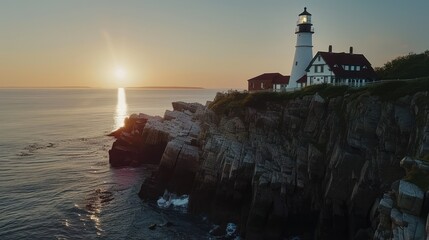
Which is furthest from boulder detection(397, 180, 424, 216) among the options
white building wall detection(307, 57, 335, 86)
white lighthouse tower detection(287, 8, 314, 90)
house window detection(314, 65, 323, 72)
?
white lighthouse tower detection(287, 8, 314, 90)

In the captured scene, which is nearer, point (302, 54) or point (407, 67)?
point (407, 67)

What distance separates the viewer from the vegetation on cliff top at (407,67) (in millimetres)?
50153

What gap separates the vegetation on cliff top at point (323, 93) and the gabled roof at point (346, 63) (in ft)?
49.4

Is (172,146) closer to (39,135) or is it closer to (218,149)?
(218,149)

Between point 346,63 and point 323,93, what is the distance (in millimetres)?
20630

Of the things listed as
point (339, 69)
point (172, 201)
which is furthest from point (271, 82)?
point (172, 201)

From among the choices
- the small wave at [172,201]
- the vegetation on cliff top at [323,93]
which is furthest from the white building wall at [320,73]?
the small wave at [172,201]

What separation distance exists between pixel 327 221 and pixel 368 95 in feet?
34.6

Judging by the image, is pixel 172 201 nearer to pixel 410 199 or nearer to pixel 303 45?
pixel 410 199

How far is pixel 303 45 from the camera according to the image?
57.9 meters

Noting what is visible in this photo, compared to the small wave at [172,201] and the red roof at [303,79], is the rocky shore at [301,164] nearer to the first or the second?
the small wave at [172,201]

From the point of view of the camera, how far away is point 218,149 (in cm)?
3791

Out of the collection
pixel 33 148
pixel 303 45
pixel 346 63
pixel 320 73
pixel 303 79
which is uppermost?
pixel 303 45

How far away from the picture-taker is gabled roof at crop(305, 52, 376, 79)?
5236 cm
